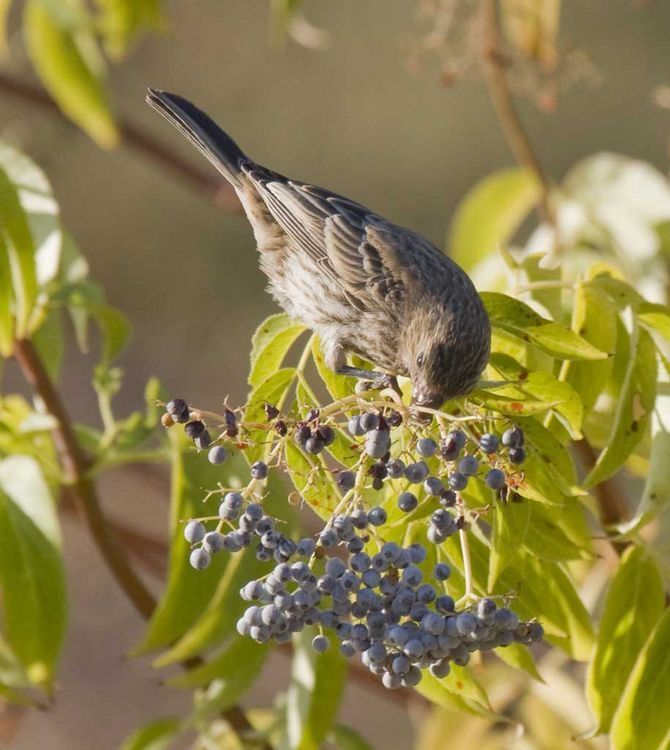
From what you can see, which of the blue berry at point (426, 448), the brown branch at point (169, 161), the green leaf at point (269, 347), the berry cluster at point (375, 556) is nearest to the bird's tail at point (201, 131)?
the brown branch at point (169, 161)

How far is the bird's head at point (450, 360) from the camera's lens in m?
2.45

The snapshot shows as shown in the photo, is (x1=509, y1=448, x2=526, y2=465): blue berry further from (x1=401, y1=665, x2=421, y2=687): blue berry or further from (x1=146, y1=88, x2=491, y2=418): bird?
(x1=146, y1=88, x2=491, y2=418): bird

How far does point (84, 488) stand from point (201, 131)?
5.11ft

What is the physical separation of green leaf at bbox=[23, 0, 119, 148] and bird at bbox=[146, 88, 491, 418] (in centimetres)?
17

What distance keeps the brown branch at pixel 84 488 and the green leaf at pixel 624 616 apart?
908 millimetres

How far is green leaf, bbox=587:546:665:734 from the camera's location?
230cm

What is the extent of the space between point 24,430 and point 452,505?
1169 mm

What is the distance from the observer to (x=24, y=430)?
2725 millimetres

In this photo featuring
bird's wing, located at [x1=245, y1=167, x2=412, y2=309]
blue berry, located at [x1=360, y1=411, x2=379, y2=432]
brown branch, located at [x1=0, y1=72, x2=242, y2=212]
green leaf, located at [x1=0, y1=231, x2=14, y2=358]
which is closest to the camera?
blue berry, located at [x1=360, y1=411, x2=379, y2=432]

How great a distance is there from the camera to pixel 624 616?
2309 mm

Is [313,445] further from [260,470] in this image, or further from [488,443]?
[488,443]

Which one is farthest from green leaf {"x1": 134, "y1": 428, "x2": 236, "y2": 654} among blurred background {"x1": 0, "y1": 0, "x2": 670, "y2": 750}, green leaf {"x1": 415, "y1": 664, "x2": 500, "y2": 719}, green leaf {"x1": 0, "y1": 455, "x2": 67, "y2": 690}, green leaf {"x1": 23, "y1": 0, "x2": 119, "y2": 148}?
blurred background {"x1": 0, "y1": 0, "x2": 670, "y2": 750}

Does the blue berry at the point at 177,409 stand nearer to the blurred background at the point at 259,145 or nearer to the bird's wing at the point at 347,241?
the bird's wing at the point at 347,241

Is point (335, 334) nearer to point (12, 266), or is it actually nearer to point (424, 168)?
point (12, 266)
